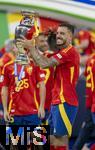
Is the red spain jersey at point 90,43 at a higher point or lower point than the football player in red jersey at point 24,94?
lower


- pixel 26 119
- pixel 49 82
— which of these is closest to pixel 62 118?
pixel 26 119

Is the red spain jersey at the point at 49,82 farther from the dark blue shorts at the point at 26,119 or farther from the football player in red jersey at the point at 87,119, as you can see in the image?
the dark blue shorts at the point at 26,119

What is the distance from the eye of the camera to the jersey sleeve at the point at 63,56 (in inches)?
363

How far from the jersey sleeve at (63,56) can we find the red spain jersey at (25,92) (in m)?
0.56

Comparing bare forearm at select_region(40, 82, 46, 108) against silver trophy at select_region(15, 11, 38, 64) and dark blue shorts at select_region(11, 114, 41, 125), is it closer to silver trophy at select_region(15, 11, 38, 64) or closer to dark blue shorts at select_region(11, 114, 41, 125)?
dark blue shorts at select_region(11, 114, 41, 125)

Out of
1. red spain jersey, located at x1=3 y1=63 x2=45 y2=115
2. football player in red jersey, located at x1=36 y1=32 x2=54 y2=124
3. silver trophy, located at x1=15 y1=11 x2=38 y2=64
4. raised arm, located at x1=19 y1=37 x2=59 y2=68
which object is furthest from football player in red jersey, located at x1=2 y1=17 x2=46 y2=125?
silver trophy, located at x1=15 y1=11 x2=38 y2=64

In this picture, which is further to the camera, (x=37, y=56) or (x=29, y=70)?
(x=29, y=70)

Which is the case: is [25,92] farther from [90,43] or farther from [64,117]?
[90,43]

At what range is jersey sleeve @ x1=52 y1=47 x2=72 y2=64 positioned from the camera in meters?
9.22

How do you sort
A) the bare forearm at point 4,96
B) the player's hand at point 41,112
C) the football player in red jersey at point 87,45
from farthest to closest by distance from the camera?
the football player in red jersey at point 87,45 → the bare forearm at point 4,96 → the player's hand at point 41,112

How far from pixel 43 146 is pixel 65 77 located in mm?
1091

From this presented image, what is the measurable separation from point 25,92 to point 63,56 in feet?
2.71

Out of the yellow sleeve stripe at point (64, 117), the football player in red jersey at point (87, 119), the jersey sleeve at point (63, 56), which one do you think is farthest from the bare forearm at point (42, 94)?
the football player in red jersey at point (87, 119)

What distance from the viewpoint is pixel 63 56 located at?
928 centimetres
